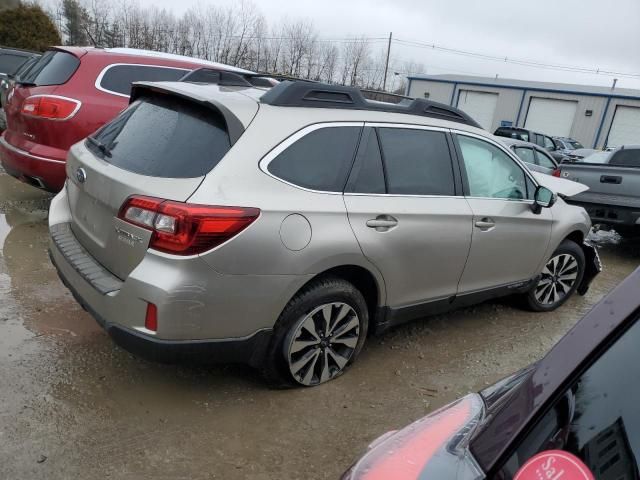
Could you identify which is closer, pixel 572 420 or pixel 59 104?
pixel 572 420

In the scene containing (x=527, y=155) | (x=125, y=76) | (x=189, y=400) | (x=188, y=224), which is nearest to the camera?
(x=188, y=224)

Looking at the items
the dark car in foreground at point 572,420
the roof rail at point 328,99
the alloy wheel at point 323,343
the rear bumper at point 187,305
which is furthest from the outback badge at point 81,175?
the dark car in foreground at point 572,420

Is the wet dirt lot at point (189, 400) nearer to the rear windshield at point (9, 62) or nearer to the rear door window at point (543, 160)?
the rear door window at point (543, 160)

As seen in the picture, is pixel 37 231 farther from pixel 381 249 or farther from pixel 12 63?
pixel 12 63

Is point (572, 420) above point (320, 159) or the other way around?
the other way around

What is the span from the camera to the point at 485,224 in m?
3.75

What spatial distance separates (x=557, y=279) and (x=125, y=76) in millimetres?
4955

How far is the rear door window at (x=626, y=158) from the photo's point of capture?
25.4ft

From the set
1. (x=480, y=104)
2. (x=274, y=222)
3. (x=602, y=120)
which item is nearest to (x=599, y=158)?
(x=274, y=222)

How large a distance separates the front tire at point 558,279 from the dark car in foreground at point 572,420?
3.65m

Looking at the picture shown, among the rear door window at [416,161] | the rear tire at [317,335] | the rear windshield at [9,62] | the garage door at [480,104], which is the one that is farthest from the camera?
the garage door at [480,104]

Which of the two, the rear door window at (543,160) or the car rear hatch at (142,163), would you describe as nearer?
the car rear hatch at (142,163)

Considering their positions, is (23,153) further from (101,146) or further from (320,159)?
(320,159)

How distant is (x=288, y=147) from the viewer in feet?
9.37
